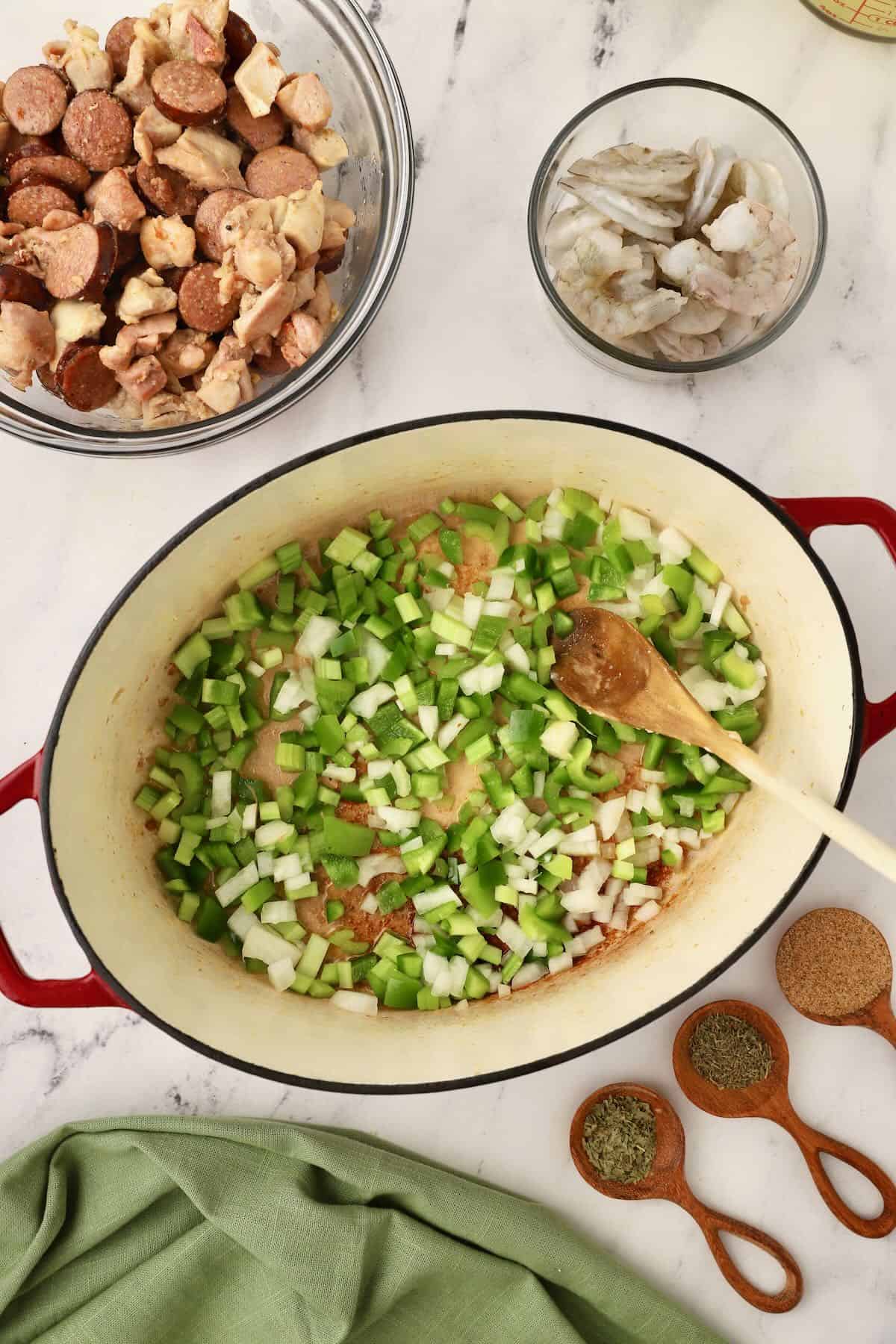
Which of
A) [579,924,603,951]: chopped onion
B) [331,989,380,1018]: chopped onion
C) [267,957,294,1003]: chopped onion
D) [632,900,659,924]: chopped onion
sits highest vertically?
[632,900,659,924]: chopped onion

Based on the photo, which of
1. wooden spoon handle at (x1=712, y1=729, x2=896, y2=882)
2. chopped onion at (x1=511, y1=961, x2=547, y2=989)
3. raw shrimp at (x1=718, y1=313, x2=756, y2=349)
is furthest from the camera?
chopped onion at (x1=511, y1=961, x2=547, y2=989)

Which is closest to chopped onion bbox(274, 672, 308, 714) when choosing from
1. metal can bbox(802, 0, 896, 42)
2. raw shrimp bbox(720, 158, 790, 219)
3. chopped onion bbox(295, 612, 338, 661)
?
chopped onion bbox(295, 612, 338, 661)

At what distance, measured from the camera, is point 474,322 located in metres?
1.75

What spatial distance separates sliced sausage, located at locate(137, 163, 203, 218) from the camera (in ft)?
4.92

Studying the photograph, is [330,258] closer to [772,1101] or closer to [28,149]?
[28,149]

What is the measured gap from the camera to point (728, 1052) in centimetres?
181

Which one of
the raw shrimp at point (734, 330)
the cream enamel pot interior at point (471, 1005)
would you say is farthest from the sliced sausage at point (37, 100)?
the raw shrimp at point (734, 330)

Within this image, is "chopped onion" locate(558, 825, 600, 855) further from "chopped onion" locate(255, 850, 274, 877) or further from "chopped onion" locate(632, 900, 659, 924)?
"chopped onion" locate(255, 850, 274, 877)

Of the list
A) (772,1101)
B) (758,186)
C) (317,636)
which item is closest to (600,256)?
(758,186)

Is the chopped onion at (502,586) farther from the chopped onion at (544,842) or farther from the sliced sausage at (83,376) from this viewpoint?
the sliced sausage at (83,376)

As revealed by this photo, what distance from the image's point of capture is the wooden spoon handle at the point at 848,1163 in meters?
1.84

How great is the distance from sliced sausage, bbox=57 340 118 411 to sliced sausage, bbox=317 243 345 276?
347 millimetres

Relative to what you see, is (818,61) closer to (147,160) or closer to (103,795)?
(147,160)

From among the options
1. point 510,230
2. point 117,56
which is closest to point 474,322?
point 510,230
